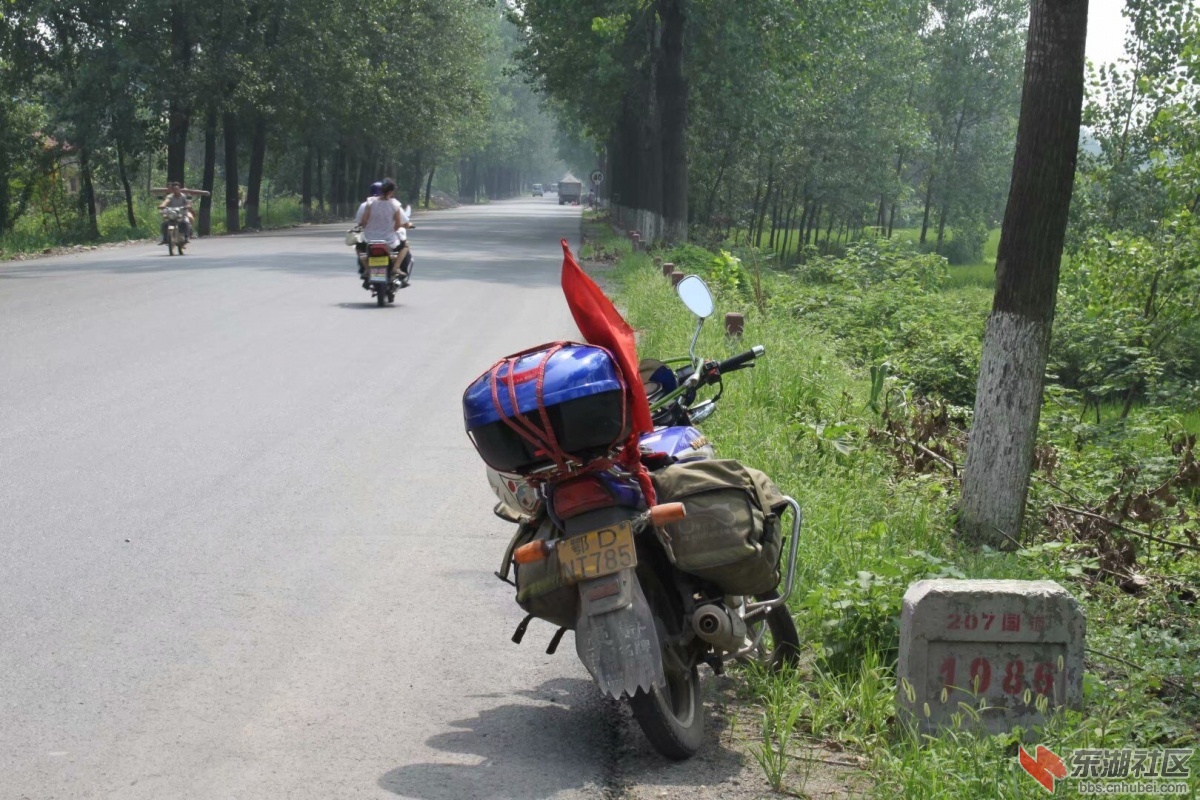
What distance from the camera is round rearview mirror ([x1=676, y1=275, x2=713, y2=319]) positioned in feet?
15.9

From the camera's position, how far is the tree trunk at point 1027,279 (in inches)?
268

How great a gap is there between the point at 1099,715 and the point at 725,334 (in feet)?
25.7

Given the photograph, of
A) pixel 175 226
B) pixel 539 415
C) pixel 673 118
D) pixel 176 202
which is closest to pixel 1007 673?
pixel 539 415

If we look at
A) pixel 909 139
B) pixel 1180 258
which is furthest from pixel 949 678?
pixel 909 139

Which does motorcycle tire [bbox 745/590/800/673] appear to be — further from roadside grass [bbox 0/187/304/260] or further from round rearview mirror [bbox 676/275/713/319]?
roadside grass [bbox 0/187/304/260]

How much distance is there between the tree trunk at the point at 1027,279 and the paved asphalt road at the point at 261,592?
2.70 m

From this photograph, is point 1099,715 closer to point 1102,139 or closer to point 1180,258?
point 1180,258

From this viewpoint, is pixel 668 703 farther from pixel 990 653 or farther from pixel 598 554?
pixel 990 653

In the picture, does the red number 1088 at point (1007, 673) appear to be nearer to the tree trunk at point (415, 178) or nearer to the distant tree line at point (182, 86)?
the distant tree line at point (182, 86)

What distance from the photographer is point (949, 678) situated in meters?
4.38

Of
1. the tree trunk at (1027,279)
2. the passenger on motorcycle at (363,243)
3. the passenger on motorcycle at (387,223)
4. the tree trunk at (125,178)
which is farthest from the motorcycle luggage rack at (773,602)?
the tree trunk at (125,178)

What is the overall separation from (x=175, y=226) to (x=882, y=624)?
26557 mm

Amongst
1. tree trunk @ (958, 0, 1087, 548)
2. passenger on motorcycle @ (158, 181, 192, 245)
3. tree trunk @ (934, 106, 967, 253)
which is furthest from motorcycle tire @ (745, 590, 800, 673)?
tree trunk @ (934, 106, 967, 253)

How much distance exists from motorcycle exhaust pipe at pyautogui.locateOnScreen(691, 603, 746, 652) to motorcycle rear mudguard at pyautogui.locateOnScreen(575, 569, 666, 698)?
0.32 m
